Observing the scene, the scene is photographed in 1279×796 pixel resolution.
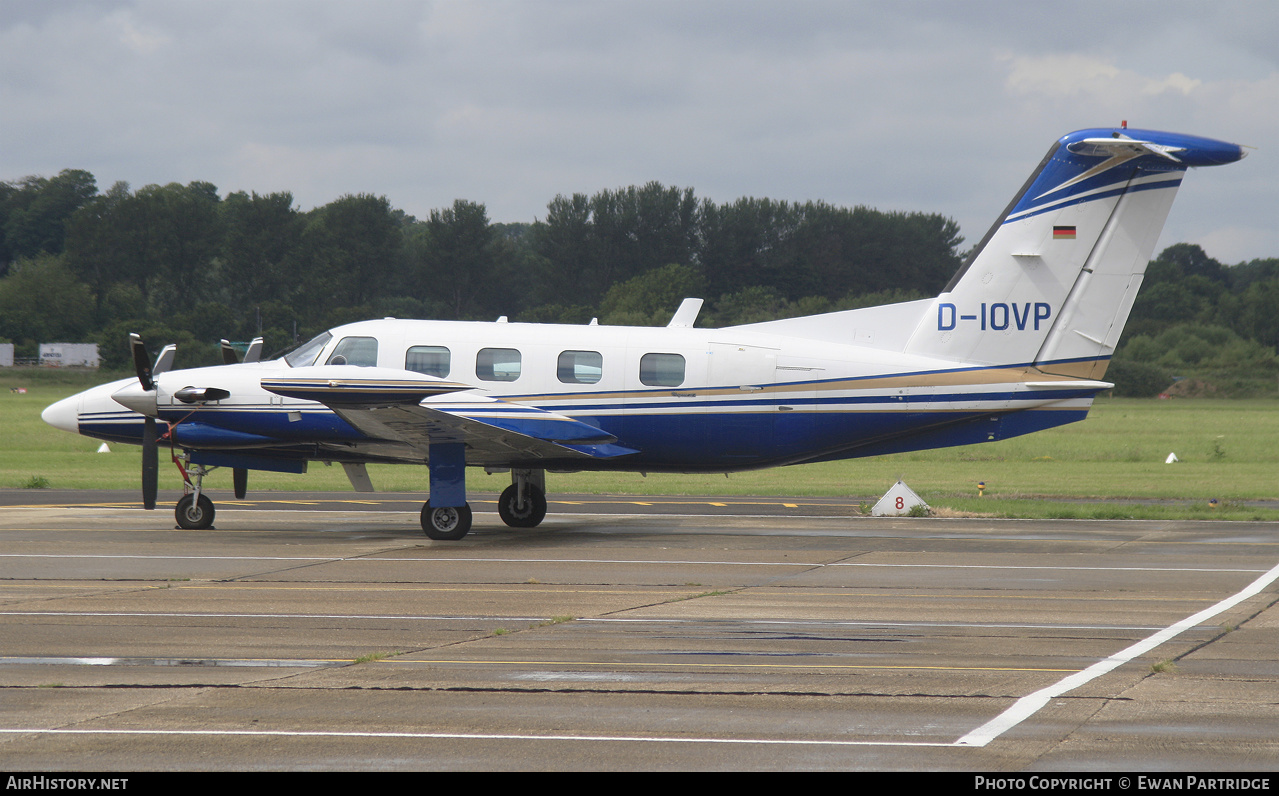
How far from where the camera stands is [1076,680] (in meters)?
8.30

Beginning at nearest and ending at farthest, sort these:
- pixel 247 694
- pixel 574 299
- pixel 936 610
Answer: pixel 247 694
pixel 936 610
pixel 574 299

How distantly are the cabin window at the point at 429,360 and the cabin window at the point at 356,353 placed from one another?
21.3 inches

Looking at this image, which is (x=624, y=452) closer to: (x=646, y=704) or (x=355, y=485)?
(x=355, y=485)

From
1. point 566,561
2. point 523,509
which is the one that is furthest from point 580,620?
point 523,509

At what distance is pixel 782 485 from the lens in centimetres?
2947

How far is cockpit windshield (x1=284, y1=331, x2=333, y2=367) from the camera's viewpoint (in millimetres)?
17734

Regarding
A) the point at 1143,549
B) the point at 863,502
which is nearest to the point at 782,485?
the point at 863,502

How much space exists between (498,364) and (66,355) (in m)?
71.7

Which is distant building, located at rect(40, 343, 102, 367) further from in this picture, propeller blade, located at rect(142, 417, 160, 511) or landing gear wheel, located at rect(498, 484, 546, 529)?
landing gear wheel, located at rect(498, 484, 546, 529)

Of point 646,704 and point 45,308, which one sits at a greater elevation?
point 45,308

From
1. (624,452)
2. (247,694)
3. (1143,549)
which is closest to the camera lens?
(247,694)

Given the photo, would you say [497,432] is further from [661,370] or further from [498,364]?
[661,370]

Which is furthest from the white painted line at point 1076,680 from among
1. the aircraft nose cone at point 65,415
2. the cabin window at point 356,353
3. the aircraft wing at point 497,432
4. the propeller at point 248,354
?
the aircraft nose cone at point 65,415

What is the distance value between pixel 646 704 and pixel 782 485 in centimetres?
2222
